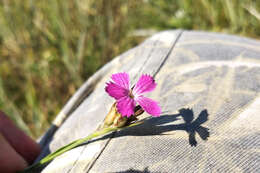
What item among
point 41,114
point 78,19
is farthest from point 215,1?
point 41,114

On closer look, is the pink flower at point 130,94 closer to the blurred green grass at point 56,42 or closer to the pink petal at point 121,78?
the pink petal at point 121,78

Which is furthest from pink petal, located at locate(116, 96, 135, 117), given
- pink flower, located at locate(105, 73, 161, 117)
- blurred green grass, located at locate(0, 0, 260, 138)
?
blurred green grass, located at locate(0, 0, 260, 138)

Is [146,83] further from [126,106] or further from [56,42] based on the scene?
[56,42]

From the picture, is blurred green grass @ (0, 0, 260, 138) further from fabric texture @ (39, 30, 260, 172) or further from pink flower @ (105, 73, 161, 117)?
pink flower @ (105, 73, 161, 117)

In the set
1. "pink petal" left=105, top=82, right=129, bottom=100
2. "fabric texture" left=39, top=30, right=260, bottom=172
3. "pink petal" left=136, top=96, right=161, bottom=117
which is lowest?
"fabric texture" left=39, top=30, right=260, bottom=172

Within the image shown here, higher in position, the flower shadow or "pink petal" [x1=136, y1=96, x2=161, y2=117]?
"pink petal" [x1=136, y1=96, x2=161, y2=117]

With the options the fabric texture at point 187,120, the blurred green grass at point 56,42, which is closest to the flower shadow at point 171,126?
the fabric texture at point 187,120

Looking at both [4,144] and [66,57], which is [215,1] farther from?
[4,144]
